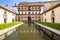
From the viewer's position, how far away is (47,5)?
71.4 metres

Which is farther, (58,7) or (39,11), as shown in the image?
(39,11)

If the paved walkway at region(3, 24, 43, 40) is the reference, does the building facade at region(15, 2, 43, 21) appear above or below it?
above

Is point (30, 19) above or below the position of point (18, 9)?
below

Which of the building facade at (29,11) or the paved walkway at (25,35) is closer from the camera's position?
the paved walkway at (25,35)

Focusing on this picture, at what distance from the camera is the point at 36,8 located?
68875 millimetres

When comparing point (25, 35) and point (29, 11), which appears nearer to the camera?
point (25, 35)

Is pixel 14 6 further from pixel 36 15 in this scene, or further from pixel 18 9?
pixel 36 15

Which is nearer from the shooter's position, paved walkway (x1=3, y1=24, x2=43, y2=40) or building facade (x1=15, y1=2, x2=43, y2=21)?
paved walkway (x1=3, y1=24, x2=43, y2=40)

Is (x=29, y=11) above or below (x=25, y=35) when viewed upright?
above

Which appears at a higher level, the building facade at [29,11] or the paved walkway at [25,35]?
the building facade at [29,11]

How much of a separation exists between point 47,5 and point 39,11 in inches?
230

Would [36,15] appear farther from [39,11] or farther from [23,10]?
[23,10]

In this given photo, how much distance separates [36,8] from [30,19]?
239 inches

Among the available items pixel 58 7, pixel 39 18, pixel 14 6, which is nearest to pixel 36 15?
pixel 39 18
